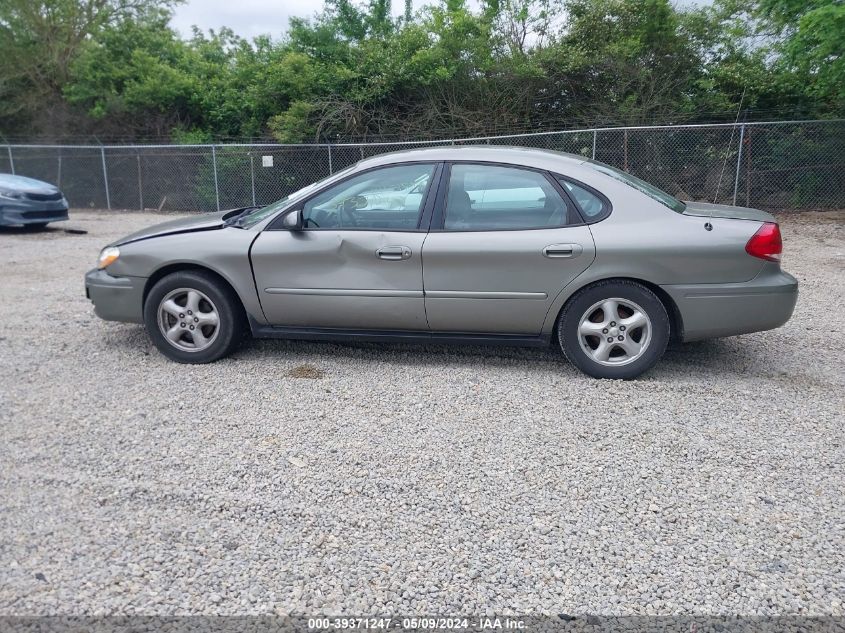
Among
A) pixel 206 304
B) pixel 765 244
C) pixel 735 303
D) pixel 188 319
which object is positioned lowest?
pixel 188 319

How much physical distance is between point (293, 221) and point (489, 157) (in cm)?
147

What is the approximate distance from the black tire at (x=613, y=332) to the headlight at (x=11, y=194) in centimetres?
1192

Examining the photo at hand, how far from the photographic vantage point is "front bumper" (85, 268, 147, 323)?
5.27 meters

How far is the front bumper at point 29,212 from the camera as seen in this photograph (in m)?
12.8

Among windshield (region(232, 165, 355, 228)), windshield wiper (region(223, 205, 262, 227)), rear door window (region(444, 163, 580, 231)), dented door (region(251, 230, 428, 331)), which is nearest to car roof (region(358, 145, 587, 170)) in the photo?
rear door window (region(444, 163, 580, 231))

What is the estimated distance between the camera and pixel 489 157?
503 cm

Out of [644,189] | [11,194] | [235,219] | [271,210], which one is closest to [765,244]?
[644,189]

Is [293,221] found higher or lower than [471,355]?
higher

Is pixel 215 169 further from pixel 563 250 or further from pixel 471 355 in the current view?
pixel 563 250

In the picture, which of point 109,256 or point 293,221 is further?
point 109,256

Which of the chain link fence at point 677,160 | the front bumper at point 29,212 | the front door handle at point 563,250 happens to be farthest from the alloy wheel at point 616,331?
the front bumper at point 29,212

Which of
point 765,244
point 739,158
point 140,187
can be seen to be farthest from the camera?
point 140,187

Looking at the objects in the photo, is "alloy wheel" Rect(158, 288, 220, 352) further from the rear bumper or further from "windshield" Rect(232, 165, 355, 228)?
the rear bumper

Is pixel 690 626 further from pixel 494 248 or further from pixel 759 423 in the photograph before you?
pixel 494 248
